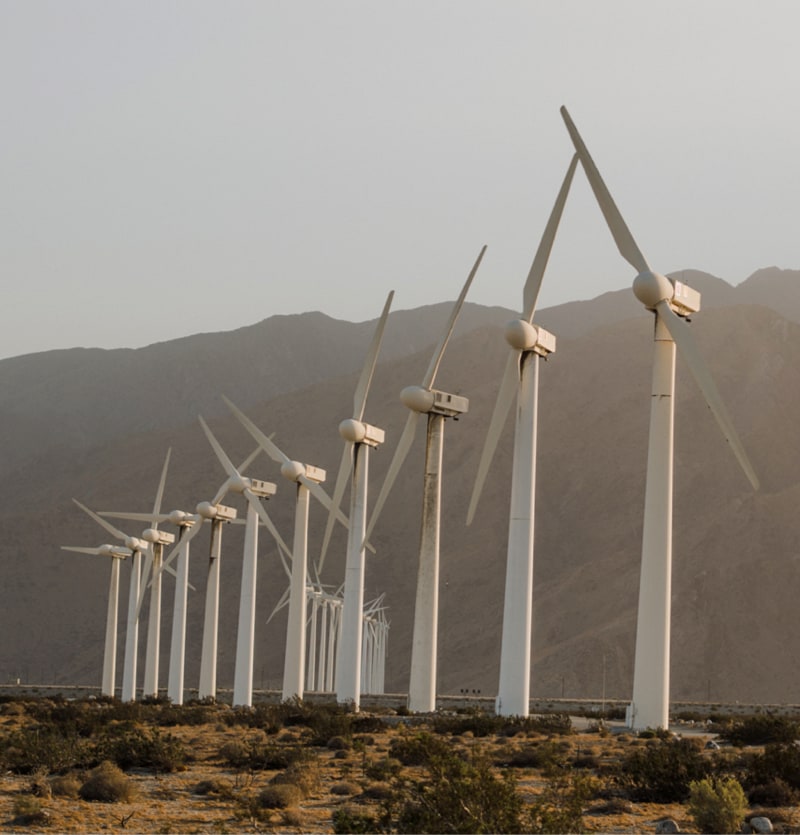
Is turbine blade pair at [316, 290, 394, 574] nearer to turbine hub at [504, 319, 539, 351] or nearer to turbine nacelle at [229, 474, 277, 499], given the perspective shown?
turbine nacelle at [229, 474, 277, 499]

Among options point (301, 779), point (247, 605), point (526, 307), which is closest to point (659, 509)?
point (526, 307)

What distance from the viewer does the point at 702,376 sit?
34781mm

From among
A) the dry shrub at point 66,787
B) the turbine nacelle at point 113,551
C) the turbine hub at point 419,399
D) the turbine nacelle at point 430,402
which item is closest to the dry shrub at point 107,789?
the dry shrub at point 66,787

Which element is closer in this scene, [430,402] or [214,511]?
[430,402]

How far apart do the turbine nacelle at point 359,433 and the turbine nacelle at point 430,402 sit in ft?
15.7

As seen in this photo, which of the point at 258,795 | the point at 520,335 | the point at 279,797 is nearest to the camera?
the point at 279,797

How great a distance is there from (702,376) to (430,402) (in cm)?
2173

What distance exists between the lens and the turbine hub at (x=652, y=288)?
38.2m

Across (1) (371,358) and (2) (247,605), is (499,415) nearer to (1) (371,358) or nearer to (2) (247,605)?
(1) (371,358)

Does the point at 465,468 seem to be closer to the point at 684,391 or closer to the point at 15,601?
the point at 684,391

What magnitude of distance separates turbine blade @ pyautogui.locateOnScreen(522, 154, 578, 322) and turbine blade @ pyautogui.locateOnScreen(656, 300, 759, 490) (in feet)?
22.6

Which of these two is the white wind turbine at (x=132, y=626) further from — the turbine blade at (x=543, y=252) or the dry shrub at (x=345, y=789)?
the dry shrub at (x=345, y=789)

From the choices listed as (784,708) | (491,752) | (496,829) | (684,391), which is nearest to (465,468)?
(684,391)

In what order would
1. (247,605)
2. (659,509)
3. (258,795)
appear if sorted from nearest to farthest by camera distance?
(258,795) → (659,509) → (247,605)
